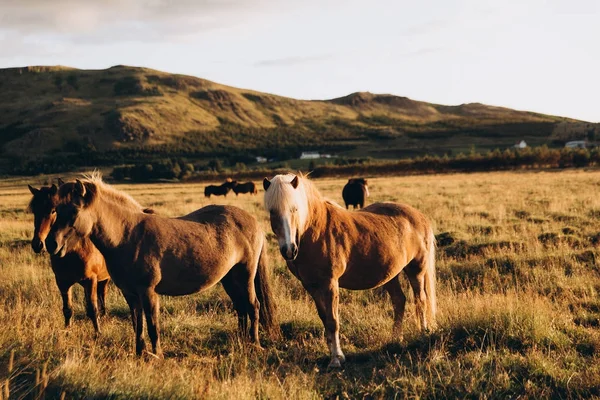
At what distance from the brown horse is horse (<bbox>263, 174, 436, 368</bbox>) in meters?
2.87

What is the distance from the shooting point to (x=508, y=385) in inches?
171

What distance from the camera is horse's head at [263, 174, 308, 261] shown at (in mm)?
4762

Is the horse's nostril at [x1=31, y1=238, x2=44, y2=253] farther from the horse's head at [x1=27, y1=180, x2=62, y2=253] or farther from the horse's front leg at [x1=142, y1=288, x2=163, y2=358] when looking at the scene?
the horse's front leg at [x1=142, y1=288, x2=163, y2=358]

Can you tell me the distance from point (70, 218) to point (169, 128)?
152m

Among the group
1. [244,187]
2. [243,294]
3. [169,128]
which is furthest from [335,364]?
[169,128]

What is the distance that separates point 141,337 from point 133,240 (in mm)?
1086

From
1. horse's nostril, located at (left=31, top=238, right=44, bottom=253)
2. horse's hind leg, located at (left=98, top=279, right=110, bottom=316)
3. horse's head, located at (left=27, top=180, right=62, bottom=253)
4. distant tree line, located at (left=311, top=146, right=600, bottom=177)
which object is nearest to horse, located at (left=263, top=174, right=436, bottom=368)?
horse's head, located at (left=27, top=180, right=62, bottom=253)

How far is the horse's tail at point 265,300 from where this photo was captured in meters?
6.42

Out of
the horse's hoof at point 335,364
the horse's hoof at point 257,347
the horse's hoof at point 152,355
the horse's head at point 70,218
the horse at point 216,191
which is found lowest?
the horse at point 216,191

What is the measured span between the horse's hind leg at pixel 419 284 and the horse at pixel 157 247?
6.30ft

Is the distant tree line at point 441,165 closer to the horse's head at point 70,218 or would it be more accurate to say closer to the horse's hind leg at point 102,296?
the horse's hind leg at point 102,296

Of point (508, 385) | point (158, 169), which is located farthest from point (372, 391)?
point (158, 169)

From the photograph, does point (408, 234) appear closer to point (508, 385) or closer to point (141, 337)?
point (508, 385)

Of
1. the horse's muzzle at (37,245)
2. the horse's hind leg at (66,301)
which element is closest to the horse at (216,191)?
the horse's hind leg at (66,301)
